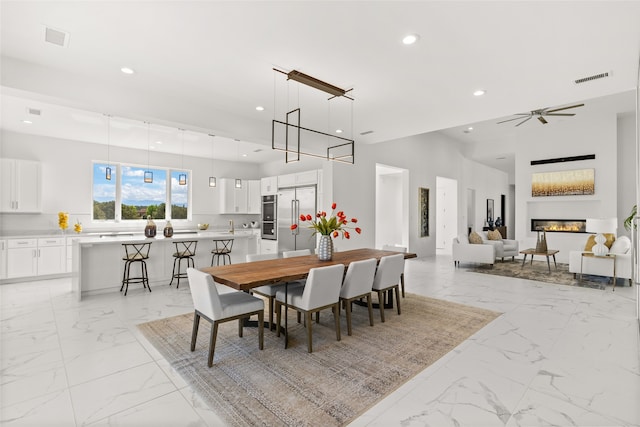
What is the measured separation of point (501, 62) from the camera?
3336mm

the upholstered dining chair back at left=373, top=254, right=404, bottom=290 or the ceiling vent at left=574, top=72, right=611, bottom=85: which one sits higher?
the ceiling vent at left=574, top=72, right=611, bottom=85

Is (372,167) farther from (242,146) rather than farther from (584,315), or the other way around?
(584,315)

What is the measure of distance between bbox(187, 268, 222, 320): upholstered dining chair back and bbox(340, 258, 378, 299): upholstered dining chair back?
52.1 inches

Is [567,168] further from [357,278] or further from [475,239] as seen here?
[357,278]

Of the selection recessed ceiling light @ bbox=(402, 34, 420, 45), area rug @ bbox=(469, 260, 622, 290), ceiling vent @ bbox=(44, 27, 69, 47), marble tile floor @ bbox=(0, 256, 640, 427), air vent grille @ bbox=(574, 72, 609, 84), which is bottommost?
marble tile floor @ bbox=(0, 256, 640, 427)

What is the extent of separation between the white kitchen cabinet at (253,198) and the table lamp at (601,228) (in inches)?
297

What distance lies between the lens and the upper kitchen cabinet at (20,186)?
5.83 meters

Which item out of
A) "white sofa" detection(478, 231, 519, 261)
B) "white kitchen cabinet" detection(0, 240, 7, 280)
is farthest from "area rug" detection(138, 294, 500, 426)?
"white sofa" detection(478, 231, 519, 261)

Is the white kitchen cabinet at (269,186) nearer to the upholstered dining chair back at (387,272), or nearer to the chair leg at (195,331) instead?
the upholstered dining chair back at (387,272)

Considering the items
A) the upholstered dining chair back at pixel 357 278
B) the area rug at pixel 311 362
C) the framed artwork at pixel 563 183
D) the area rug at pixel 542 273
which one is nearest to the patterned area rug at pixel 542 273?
the area rug at pixel 542 273

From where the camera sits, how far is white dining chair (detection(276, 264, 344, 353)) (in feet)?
9.54

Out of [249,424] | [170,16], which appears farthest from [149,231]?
[249,424]

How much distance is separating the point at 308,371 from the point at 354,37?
9.65 feet

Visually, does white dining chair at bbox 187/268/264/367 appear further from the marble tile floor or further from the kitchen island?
the kitchen island
